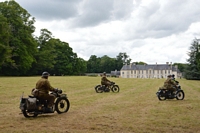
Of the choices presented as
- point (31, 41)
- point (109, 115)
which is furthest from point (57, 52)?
point (109, 115)

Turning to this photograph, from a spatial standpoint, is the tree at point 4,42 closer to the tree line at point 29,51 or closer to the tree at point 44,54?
the tree line at point 29,51

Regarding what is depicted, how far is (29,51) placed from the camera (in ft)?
180

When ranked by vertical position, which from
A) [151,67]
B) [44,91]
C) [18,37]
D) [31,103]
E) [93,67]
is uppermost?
[18,37]

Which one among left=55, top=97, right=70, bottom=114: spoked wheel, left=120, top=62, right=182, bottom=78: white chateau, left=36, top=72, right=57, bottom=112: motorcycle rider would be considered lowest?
left=55, top=97, right=70, bottom=114: spoked wheel

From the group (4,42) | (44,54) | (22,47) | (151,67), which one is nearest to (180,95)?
(4,42)

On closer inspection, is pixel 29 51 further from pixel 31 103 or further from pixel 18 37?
pixel 31 103

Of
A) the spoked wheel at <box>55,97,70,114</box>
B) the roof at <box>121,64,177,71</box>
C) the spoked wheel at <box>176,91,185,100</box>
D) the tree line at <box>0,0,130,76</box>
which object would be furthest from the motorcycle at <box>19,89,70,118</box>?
the roof at <box>121,64,177,71</box>

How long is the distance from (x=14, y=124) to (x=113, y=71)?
407 feet

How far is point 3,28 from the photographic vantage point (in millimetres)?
44969

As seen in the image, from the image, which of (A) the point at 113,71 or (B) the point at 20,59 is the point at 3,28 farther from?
Answer: (A) the point at 113,71

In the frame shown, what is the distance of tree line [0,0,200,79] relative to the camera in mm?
47906

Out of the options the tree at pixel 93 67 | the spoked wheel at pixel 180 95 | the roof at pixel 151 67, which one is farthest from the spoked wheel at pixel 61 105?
the tree at pixel 93 67

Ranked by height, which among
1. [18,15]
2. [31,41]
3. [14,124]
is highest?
[18,15]

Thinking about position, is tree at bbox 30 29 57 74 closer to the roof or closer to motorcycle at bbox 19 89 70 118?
motorcycle at bbox 19 89 70 118
